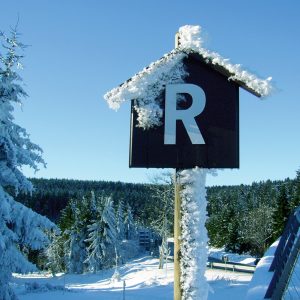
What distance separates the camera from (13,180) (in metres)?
15.5

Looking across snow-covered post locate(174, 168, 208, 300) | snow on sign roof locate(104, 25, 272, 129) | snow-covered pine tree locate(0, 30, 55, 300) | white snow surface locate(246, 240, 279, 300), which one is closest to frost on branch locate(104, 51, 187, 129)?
snow on sign roof locate(104, 25, 272, 129)

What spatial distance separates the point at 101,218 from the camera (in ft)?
199

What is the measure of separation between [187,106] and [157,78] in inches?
17.1

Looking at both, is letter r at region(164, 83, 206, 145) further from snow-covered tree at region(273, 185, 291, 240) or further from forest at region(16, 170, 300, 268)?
snow-covered tree at region(273, 185, 291, 240)

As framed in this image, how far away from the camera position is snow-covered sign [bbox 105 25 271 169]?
4344 mm

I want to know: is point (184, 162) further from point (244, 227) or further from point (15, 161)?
point (244, 227)

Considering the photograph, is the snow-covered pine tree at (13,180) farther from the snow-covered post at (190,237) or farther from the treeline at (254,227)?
the treeline at (254,227)

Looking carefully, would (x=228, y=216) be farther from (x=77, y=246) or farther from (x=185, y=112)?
(x=185, y=112)

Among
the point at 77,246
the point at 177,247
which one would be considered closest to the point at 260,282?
the point at 177,247

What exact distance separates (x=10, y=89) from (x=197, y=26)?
12537 millimetres

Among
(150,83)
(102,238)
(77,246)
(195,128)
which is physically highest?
(150,83)

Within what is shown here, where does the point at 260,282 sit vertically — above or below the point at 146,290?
above

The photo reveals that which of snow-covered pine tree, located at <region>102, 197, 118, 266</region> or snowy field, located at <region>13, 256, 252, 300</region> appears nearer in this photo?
snowy field, located at <region>13, 256, 252, 300</region>

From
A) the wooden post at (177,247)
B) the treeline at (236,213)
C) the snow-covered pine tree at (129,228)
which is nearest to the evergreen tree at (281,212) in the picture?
the treeline at (236,213)
